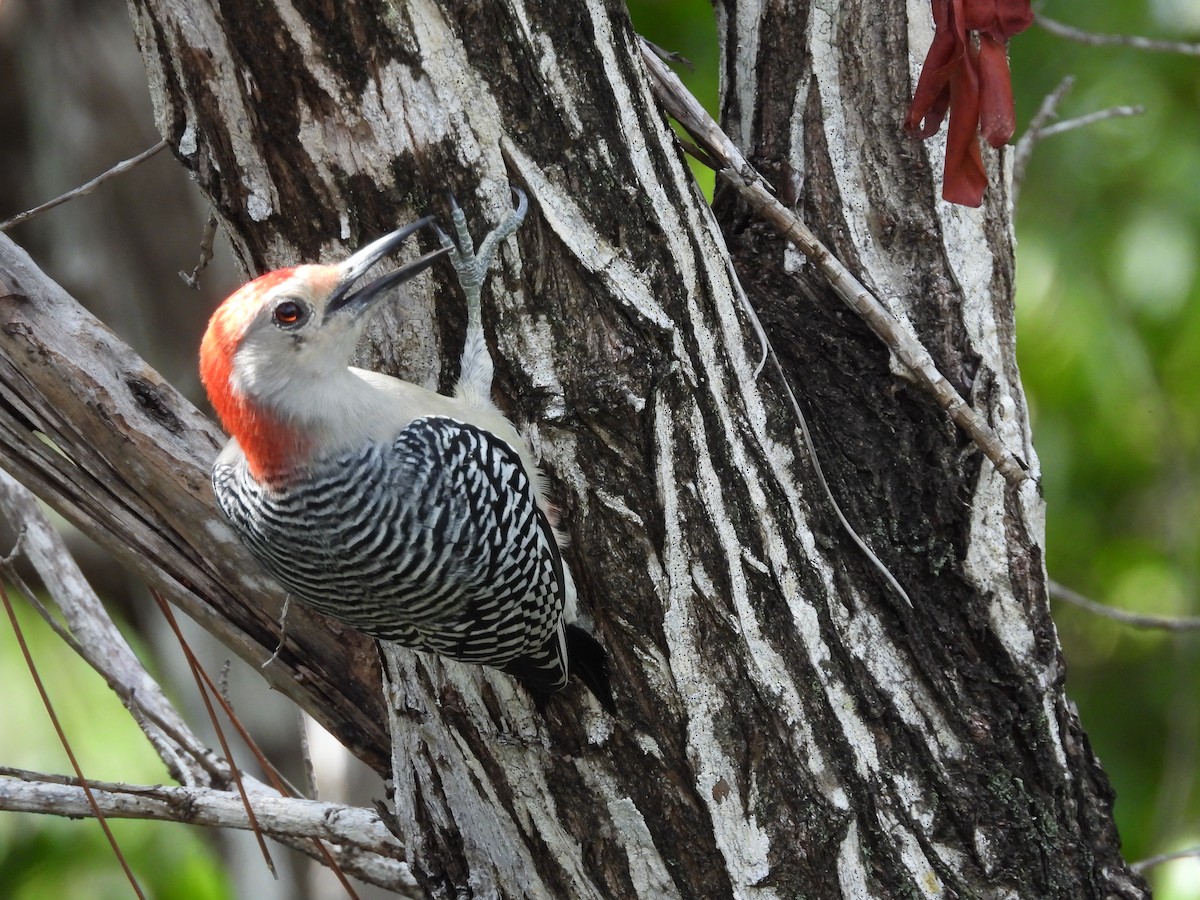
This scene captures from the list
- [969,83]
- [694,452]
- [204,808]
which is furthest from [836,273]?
[204,808]

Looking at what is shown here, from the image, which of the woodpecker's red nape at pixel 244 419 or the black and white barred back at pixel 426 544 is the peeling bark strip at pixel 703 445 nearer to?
the black and white barred back at pixel 426 544

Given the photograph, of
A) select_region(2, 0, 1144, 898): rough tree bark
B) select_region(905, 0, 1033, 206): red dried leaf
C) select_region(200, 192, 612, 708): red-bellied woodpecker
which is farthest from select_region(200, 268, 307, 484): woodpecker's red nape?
select_region(905, 0, 1033, 206): red dried leaf

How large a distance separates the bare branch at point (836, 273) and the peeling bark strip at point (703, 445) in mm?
106

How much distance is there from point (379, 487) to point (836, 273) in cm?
106

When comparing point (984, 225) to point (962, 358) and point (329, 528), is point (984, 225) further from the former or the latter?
point (329, 528)

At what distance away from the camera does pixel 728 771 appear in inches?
91.3

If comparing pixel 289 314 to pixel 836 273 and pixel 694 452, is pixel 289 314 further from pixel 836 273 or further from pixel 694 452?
pixel 836 273

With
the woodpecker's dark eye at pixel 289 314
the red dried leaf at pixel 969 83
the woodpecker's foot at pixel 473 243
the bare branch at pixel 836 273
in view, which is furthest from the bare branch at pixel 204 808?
the red dried leaf at pixel 969 83

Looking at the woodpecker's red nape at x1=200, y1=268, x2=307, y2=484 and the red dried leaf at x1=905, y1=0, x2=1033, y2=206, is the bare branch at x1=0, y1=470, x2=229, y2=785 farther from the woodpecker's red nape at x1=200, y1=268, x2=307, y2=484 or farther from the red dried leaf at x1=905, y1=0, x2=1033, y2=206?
the red dried leaf at x1=905, y1=0, x2=1033, y2=206

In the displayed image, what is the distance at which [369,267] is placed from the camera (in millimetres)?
2203

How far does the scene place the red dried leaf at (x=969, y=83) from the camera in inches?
93.3

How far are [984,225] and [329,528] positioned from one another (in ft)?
5.20

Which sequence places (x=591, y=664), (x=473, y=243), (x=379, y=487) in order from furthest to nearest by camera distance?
(x=379, y=487), (x=591, y=664), (x=473, y=243)

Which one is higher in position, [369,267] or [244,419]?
[369,267]
